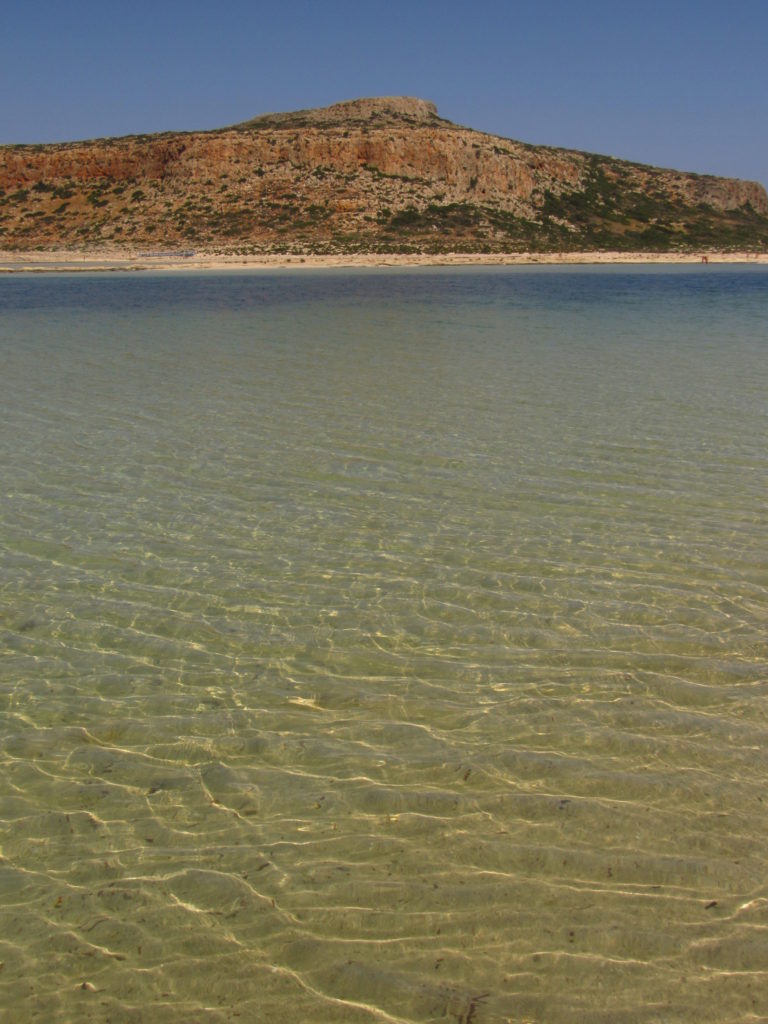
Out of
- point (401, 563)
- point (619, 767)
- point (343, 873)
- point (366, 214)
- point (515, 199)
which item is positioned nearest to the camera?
point (343, 873)

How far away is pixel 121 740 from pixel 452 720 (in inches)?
64.6

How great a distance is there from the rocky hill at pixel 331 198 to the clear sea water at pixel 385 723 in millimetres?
57362

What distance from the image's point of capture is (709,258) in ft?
245

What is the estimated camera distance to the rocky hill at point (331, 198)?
6931 cm

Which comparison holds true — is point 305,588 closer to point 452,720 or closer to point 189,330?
Result: point 452,720

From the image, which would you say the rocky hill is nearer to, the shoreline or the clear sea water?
the shoreline

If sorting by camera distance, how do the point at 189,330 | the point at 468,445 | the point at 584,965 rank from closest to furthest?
the point at 584,965, the point at 468,445, the point at 189,330

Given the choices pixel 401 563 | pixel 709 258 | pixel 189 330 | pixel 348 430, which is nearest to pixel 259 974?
pixel 401 563

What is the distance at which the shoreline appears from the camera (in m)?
56.2

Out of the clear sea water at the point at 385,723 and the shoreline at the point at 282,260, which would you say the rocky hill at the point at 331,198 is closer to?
the shoreline at the point at 282,260

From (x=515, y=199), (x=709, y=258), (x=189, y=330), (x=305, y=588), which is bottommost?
(x=305, y=588)

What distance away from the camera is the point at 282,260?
57.6 m

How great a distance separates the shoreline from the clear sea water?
158 feet

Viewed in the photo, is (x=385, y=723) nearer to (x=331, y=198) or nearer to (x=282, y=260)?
(x=282, y=260)
